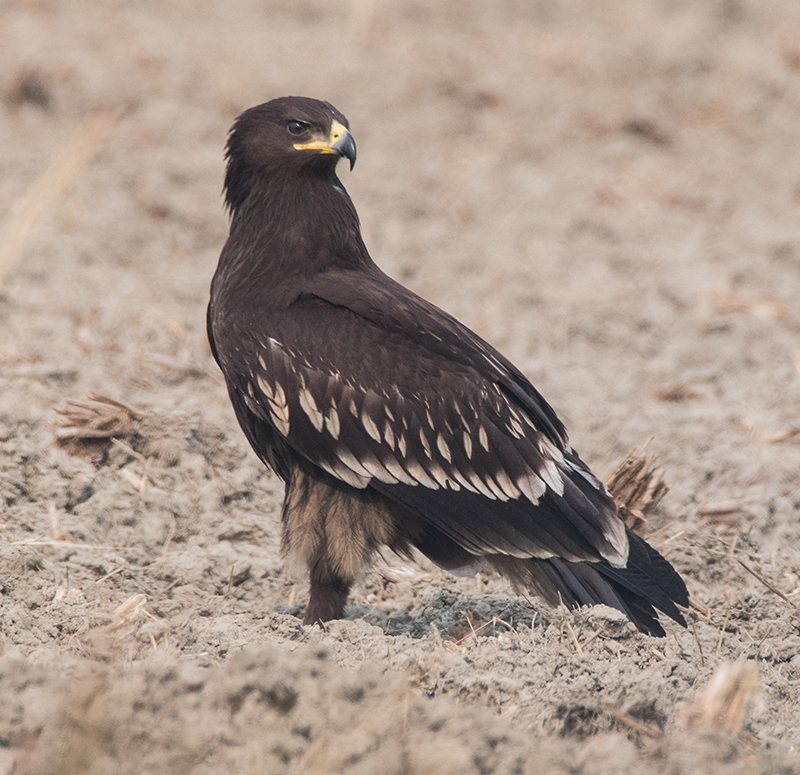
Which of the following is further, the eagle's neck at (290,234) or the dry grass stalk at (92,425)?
the dry grass stalk at (92,425)

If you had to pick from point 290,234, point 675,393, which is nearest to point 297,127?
point 290,234

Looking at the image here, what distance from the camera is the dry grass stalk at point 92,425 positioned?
514cm

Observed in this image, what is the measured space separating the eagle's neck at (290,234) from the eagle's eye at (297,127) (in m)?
0.15

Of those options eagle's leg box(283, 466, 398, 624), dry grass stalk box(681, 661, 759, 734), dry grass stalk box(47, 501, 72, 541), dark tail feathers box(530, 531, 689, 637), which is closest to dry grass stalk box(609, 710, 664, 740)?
dry grass stalk box(681, 661, 759, 734)

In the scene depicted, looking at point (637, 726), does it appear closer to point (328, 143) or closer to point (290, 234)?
point (290, 234)

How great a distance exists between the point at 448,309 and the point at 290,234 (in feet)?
11.7

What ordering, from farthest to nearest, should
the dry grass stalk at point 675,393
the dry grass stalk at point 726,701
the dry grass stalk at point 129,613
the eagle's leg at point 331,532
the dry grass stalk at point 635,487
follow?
1. the dry grass stalk at point 675,393
2. the dry grass stalk at point 635,487
3. the eagle's leg at point 331,532
4. the dry grass stalk at point 129,613
5. the dry grass stalk at point 726,701

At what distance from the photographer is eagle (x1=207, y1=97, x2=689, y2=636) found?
4152mm

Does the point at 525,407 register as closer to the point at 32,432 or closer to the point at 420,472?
the point at 420,472

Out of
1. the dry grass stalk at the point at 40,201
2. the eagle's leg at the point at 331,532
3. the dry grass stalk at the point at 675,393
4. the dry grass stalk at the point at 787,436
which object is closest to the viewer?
the dry grass stalk at the point at 40,201

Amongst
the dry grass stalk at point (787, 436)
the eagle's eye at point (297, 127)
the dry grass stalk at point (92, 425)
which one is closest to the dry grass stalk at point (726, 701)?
the eagle's eye at point (297, 127)

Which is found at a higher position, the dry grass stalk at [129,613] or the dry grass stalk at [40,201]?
the dry grass stalk at [40,201]

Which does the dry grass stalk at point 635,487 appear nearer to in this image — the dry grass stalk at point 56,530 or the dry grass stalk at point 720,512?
the dry grass stalk at point 720,512

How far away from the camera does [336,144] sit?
14.7 ft
